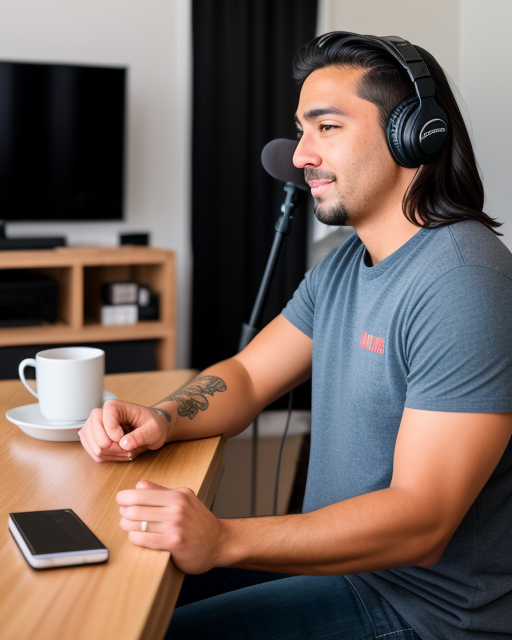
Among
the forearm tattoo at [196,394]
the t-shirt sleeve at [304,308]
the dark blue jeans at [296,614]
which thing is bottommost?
the dark blue jeans at [296,614]

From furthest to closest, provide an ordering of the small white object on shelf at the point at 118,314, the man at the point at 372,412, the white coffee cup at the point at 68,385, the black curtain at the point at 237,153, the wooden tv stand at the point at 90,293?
the black curtain at the point at 237,153 → the small white object on shelf at the point at 118,314 → the wooden tv stand at the point at 90,293 → the white coffee cup at the point at 68,385 → the man at the point at 372,412

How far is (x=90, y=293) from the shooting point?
2934mm

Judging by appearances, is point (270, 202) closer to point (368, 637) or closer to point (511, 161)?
point (511, 161)

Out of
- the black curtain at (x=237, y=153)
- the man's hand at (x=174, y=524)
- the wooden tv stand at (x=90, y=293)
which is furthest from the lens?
the black curtain at (x=237, y=153)

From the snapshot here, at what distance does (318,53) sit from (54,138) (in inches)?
80.1

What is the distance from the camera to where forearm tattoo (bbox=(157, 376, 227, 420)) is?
0.97 meters

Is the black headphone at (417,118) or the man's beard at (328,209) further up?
the black headphone at (417,118)

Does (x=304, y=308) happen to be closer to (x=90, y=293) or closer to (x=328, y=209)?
(x=328, y=209)

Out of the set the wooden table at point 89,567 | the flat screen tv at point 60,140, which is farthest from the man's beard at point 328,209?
the flat screen tv at point 60,140

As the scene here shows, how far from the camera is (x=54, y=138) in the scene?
2850 millimetres

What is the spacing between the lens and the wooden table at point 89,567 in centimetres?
50

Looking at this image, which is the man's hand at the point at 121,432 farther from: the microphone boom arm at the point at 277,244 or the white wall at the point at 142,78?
the white wall at the point at 142,78

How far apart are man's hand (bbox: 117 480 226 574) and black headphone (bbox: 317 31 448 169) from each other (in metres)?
0.59

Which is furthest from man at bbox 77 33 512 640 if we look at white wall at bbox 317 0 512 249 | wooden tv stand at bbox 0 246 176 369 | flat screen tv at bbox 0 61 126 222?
white wall at bbox 317 0 512 249
